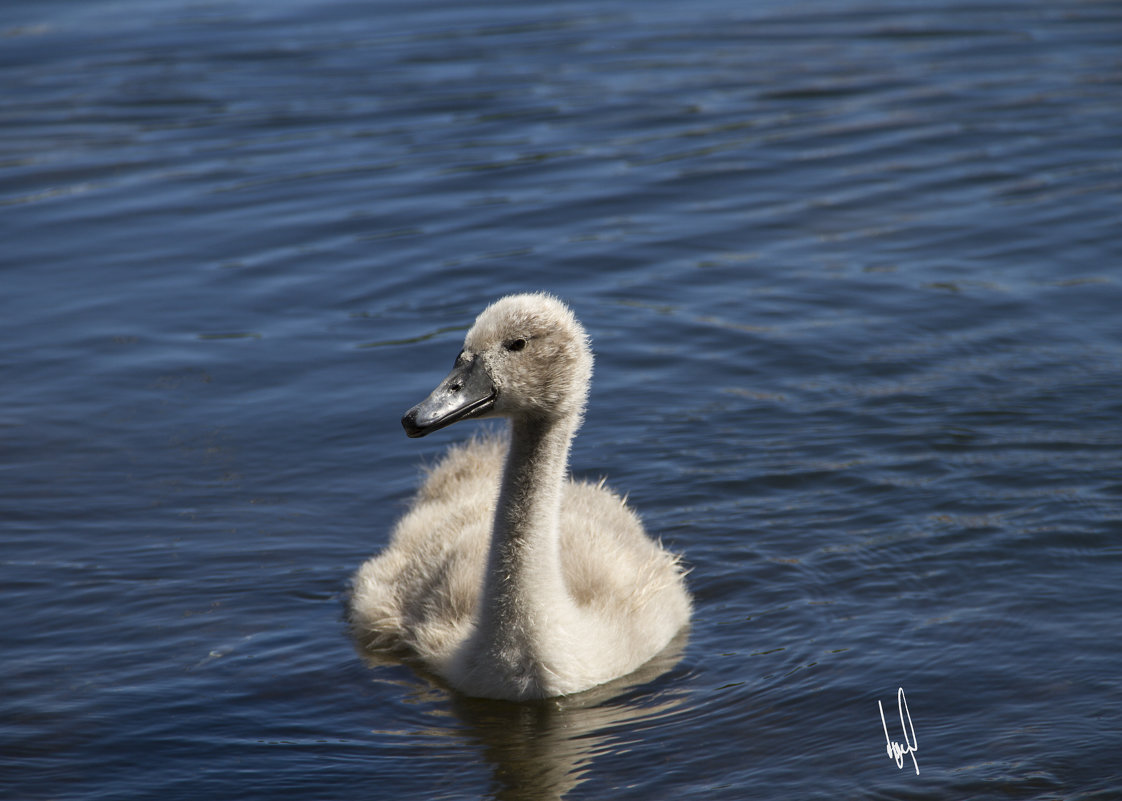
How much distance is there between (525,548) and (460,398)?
696 millimetres

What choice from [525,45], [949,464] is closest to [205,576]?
[949,464]

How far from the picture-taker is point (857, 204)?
12.5 metres

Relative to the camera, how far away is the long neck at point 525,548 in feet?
20.0

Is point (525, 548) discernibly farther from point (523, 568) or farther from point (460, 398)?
point (460, 398)

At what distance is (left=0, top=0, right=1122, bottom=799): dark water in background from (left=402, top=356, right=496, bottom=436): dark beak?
4.29ft

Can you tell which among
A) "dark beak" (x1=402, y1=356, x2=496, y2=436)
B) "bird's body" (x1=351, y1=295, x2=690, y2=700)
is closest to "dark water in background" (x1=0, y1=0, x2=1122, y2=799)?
"bird's body" (x1=351, y1=295, x2=690, y2=700)

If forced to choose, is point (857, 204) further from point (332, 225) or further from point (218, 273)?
point (218, 273)

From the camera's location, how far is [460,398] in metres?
5.92

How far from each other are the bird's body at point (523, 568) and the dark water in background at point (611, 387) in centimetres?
18

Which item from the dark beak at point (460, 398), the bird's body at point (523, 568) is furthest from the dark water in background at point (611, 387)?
the dark beak at point (460, 398)

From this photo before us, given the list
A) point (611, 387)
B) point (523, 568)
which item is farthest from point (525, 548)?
point (611, 387)

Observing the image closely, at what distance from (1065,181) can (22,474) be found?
8996 mm

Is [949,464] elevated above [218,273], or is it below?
below

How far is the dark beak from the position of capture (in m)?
5.84
